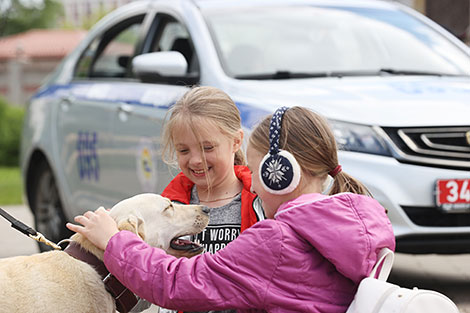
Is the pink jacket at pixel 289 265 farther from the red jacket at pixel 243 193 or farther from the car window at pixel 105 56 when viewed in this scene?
the car window at pixel 105 56

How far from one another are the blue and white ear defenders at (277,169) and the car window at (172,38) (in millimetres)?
2914

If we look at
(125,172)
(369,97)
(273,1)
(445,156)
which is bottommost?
(125,172)

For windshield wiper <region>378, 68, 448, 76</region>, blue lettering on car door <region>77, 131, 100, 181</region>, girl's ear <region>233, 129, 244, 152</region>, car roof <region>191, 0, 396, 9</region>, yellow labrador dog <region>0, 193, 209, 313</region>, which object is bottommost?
blue lettering on car door <region>77, 131, 100, 181</region>

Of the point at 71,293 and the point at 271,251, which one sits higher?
the point at 271,251

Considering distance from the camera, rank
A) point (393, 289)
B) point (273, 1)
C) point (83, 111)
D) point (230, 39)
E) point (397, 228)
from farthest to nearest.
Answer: point (83, 111) → point (273, 1) → point (230, 39) → point (397, 228) → point (393, 289)

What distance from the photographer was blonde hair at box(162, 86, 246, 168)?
123 inches

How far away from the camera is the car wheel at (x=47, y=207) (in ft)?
21.9

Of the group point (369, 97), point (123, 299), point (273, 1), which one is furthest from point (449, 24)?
point (123, 299)

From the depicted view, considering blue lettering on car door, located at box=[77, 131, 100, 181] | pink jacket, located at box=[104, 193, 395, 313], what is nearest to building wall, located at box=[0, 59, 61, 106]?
blue lettering on car door, located at box=[77, 131, 100, 181]

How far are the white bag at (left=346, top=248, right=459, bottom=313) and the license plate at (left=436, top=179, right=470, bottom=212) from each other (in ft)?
6.90

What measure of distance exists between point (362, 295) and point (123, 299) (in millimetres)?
1077

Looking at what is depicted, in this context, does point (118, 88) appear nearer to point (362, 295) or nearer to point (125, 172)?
point (125, 172)

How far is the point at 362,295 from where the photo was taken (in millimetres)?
2227

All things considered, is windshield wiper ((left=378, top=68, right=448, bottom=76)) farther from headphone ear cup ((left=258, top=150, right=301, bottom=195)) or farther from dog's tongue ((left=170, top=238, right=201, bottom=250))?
headphone ear cup ((left=258, top=150, right=301, bottom=195))
